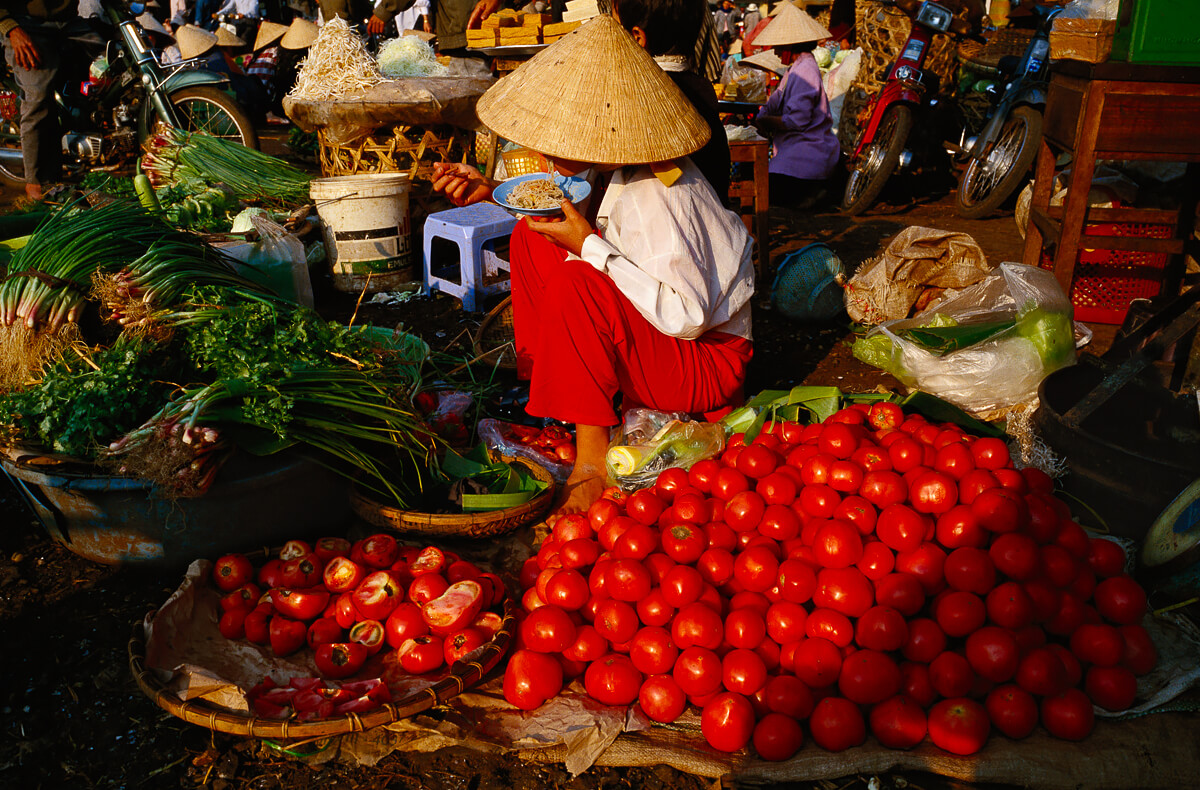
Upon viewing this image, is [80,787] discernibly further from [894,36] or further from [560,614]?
[894,36]

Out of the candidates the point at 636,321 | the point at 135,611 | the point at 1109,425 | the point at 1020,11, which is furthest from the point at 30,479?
the point at 1020,11

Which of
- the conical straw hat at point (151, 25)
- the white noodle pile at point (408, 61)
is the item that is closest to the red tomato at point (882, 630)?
the white noodle pile at point (408, 61)

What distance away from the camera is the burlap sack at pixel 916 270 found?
391 cm

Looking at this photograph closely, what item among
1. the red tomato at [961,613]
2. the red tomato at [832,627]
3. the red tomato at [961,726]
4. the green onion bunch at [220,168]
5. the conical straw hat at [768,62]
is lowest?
the red tomato at [961,726]

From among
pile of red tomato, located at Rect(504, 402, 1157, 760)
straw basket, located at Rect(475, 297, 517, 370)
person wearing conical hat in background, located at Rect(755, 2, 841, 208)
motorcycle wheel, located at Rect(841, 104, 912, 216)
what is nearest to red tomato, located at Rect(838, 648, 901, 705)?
pile of red tomato, located at Rect(504, 402, 1157, 760)

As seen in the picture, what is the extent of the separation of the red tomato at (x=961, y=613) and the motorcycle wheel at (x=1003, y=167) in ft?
16.6

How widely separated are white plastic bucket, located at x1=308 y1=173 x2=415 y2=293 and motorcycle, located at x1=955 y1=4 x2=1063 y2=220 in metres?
4.61

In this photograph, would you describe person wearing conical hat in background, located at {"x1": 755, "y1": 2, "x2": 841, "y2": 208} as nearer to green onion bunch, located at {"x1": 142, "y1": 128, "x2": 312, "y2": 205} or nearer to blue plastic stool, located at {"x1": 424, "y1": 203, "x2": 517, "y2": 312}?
blue plastic stool, located at {"x1": 424, "y1": 203, "x2": 517, "y2": 312}

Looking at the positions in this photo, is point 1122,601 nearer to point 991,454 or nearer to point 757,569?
point 991,454

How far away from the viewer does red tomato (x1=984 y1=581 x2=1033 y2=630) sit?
1.75 m

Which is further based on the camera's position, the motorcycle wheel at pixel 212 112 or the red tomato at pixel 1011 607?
the motorcycle wheel at pixel 212 112

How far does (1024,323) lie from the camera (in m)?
3.04

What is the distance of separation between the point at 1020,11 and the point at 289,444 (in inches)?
383

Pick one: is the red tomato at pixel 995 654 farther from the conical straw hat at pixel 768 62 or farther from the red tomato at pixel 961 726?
the conical straw hat at pixel 768 62
